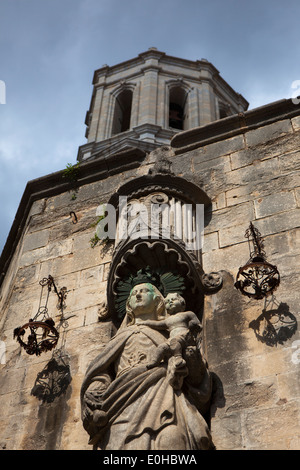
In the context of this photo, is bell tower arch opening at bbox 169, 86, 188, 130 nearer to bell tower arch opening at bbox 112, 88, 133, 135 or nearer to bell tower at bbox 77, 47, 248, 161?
bell tower at bbox 77, 47, 248, 161

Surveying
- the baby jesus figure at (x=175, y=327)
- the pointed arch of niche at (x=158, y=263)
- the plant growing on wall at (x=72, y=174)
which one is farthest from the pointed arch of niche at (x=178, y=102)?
the baby jesus figure at (x=175, y=327)

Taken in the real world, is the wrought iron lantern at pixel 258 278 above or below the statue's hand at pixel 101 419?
above

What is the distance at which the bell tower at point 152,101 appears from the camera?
31469 mm

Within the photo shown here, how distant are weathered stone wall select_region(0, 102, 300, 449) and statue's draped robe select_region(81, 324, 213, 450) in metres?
0.39

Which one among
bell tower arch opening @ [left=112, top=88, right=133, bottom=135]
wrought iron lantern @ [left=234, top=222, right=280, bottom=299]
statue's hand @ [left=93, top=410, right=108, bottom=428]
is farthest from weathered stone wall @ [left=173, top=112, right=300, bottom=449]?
bell tower arch opening @ [left=112, top=88, right=133, bottom=135]

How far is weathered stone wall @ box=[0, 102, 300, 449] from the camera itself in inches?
244

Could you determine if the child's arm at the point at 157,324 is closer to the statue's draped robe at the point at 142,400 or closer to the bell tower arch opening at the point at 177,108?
the statue's draped robe at the point at 142,400

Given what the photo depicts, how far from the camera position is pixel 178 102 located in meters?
35.2

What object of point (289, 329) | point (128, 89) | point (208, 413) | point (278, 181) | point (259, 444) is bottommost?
point (259, 444)

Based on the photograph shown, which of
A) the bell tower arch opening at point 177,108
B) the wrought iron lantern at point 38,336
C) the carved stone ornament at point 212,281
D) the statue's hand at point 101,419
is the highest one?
the bell tower arch opening at point 177,108

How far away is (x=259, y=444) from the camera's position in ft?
19.1

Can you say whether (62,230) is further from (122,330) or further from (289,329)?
(289,329)

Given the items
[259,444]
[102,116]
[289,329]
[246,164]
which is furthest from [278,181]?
[102,116]

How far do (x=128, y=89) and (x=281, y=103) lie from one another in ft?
88.1
